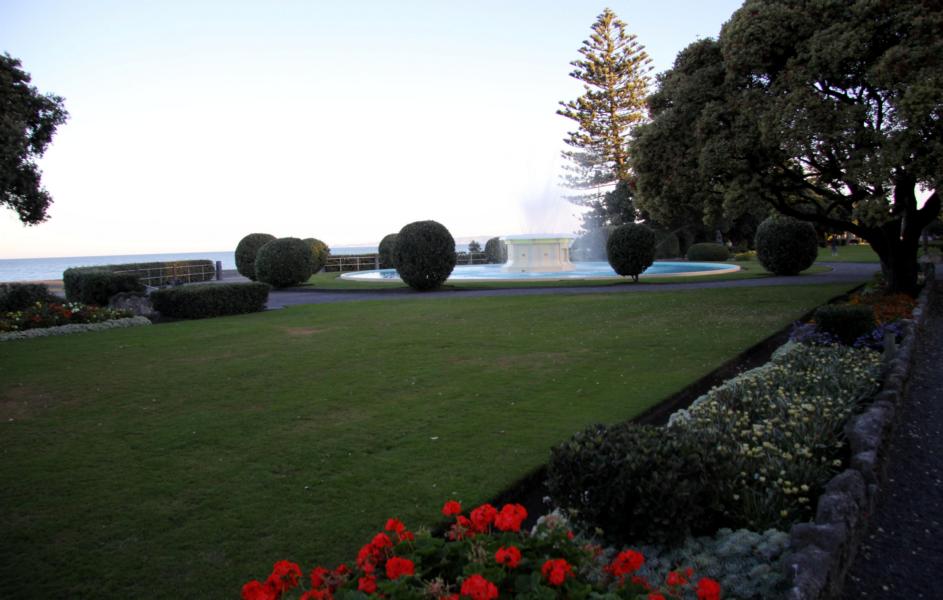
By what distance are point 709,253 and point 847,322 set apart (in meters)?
27.1

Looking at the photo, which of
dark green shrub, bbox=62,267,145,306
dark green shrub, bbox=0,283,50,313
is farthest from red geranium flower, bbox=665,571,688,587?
dark green shrub, bbox=62,267,145,306

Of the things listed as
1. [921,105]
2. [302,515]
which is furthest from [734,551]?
[921,105]

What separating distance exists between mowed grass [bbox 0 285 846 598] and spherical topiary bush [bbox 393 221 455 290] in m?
8.38

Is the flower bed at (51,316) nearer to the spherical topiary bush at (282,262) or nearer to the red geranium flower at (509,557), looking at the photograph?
the spherical topiary bush at (282,262)

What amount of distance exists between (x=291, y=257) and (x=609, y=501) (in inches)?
828

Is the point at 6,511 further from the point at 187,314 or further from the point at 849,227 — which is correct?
the point at 849,227

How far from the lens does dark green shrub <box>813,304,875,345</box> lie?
788 centimetres

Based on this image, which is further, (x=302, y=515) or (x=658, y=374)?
(x=658, y=374)

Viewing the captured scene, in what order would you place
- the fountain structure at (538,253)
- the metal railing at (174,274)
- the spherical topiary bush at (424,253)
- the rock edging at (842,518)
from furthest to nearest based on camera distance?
the fountain structure at (538,253) → the metal railing at (174,274) → the spherical topiary bush at (424,253) → the rock edging at (842,518)

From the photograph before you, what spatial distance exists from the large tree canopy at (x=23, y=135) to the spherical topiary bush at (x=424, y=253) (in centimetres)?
927

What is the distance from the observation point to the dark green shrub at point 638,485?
9.84ft

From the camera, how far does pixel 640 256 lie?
65.7 ft

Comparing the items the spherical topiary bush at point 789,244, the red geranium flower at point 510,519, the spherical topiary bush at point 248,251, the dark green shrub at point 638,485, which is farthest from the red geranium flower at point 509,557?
the spherical topiary bush at point 248,251

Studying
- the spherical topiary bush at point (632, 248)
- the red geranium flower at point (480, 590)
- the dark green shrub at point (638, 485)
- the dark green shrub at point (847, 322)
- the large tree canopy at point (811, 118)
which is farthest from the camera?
the spherical topiary bush at point (632, 248)
